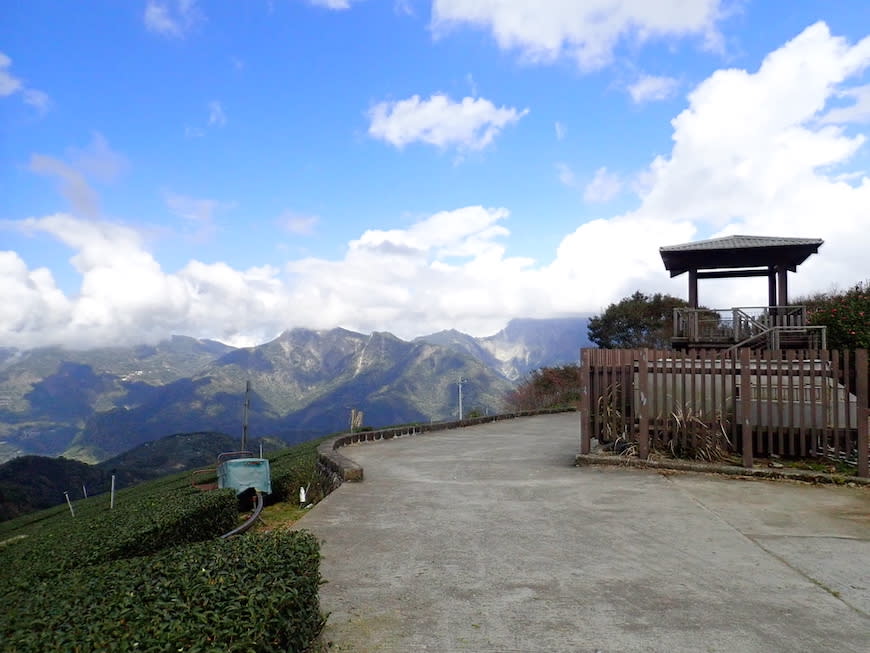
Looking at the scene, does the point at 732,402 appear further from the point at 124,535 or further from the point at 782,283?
the point at 782,283

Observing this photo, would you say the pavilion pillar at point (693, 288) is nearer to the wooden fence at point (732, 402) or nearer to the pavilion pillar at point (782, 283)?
the pavilion pillar at point (782, 283)

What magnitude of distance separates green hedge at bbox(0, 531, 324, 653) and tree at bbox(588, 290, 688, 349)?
124 ft

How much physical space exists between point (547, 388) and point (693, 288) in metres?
19.5

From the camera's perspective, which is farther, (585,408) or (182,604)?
(585,408)

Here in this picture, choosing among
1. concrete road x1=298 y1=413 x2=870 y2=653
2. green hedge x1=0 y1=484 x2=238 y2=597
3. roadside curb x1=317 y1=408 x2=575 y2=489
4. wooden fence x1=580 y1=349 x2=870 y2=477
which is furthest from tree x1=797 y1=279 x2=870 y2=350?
green hedge x1=0 y1=484 x2=238 y2=597

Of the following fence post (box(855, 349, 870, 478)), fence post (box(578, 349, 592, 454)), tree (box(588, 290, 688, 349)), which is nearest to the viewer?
fence post (box(855, 349, 870, 478))

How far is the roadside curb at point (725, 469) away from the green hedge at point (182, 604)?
682cm

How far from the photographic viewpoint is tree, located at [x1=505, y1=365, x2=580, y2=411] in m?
35.1

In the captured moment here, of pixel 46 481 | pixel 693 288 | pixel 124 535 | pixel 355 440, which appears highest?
pixel 693 288

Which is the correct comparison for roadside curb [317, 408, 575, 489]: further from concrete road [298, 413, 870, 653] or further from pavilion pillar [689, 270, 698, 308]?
pavilion pillar [689, 270, 698, 308]

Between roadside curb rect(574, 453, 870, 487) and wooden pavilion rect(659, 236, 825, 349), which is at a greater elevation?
wooden pavilion rect(659, 236, 825, 349)

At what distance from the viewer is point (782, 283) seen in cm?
1916

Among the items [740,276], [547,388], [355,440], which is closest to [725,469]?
[355,440]

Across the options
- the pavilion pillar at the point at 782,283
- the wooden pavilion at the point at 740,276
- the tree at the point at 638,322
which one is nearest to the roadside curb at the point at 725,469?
the wooden pavilion at the point at 740,276
